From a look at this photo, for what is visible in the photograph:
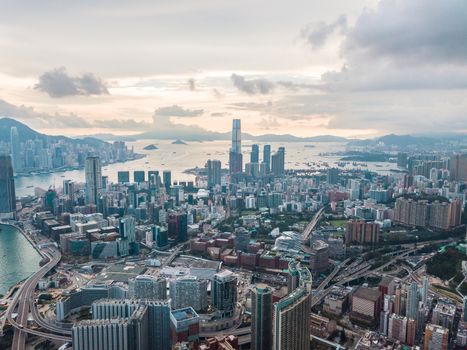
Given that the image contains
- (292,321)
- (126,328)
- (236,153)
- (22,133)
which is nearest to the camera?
(292,321)

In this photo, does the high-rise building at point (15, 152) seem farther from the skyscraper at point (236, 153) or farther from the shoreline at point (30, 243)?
the skyscraper at point (236, 153)

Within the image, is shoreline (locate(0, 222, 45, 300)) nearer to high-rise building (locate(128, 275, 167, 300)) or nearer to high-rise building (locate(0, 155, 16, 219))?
high-rise building (locate(0, 155, 16, 219))

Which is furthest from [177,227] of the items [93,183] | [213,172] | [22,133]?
[22,133]

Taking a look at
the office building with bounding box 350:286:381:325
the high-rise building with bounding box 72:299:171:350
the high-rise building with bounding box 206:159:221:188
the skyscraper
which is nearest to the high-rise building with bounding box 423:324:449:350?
the office building with bounding box 350:286:381:325

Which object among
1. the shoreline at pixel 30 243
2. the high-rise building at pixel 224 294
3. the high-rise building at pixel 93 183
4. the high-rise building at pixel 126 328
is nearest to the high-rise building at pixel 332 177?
the high-rise building at pixel 93 183

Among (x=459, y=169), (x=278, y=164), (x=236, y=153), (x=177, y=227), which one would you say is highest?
(x=236, y=153)

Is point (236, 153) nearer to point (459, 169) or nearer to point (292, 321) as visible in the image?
point (459, 169)

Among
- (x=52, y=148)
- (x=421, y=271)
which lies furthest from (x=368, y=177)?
(x=52, y=148)
